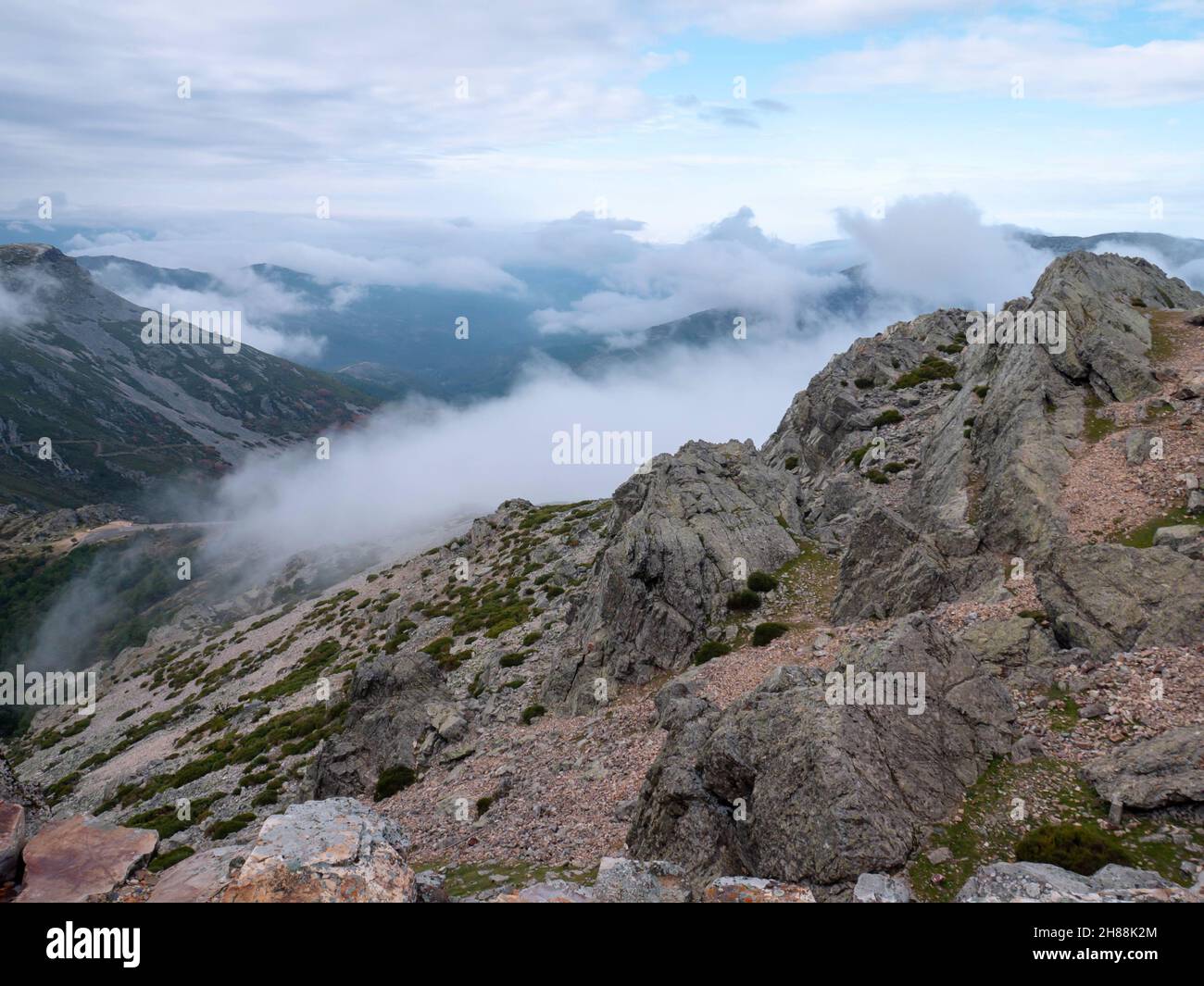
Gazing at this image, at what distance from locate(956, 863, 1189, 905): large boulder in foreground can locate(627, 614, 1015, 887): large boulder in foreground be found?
188 cm

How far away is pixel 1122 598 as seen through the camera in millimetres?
20984

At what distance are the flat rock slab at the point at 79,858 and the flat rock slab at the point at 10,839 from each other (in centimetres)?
25

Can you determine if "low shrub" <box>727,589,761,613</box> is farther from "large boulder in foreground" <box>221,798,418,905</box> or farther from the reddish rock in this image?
"large boulder in foreground" <box>221,798,418,905</box>

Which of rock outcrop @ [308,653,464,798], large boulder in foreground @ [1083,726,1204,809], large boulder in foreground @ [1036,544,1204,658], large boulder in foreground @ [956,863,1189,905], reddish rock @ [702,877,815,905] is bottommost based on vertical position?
rock outcrop @ [308,653,464,798]

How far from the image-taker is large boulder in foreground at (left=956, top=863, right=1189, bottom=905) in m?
11.4

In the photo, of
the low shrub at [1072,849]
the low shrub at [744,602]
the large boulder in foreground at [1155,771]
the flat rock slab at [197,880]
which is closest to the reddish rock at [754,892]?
the low shrub at [1072,849]

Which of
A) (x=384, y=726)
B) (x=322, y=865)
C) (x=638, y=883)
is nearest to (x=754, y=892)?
(x=638, y=883)

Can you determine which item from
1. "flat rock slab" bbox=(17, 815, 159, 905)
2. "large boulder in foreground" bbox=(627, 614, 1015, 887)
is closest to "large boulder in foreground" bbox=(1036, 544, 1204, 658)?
"large boulder in foreground" bbox=(627, 614, 1015, 887)

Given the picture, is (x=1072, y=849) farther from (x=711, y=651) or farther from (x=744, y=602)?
(x=744, y=602)

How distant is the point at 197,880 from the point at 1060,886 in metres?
17.0

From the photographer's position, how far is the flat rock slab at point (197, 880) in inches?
511

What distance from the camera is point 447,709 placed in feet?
126
